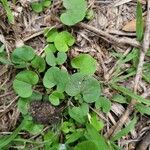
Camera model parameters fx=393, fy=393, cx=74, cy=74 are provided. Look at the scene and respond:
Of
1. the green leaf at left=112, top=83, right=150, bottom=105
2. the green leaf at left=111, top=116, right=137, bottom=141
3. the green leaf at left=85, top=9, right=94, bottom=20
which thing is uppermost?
the green leaf at left=85, top=9, right=94, bottom=20

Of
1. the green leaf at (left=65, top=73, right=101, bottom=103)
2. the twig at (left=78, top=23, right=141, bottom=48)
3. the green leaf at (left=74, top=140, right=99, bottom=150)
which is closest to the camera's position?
the green leaf at (left=74, top=140, right=99, bottom=150)

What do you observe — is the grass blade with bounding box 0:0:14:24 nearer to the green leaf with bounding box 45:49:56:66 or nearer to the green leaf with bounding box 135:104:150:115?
the green leaf with bounding box 45:49:56:66

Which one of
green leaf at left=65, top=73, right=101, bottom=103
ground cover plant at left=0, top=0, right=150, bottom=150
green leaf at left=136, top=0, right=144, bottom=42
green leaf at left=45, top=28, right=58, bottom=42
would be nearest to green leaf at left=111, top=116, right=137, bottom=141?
ground cover plant at left=0, top=0, right=150, bottom=150

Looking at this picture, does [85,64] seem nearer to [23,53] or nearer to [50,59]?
[50,59]

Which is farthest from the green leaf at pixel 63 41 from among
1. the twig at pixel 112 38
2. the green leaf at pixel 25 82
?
the green leaf at pixel 25 82

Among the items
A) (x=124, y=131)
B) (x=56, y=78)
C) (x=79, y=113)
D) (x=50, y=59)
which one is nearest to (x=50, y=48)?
(x=50, y=59)

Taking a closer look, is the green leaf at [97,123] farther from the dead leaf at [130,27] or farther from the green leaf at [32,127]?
the dead leaf at [130,27]

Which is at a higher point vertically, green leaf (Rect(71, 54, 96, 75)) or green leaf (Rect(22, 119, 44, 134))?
green leaf (Rect(71, 54, 96, 75))
